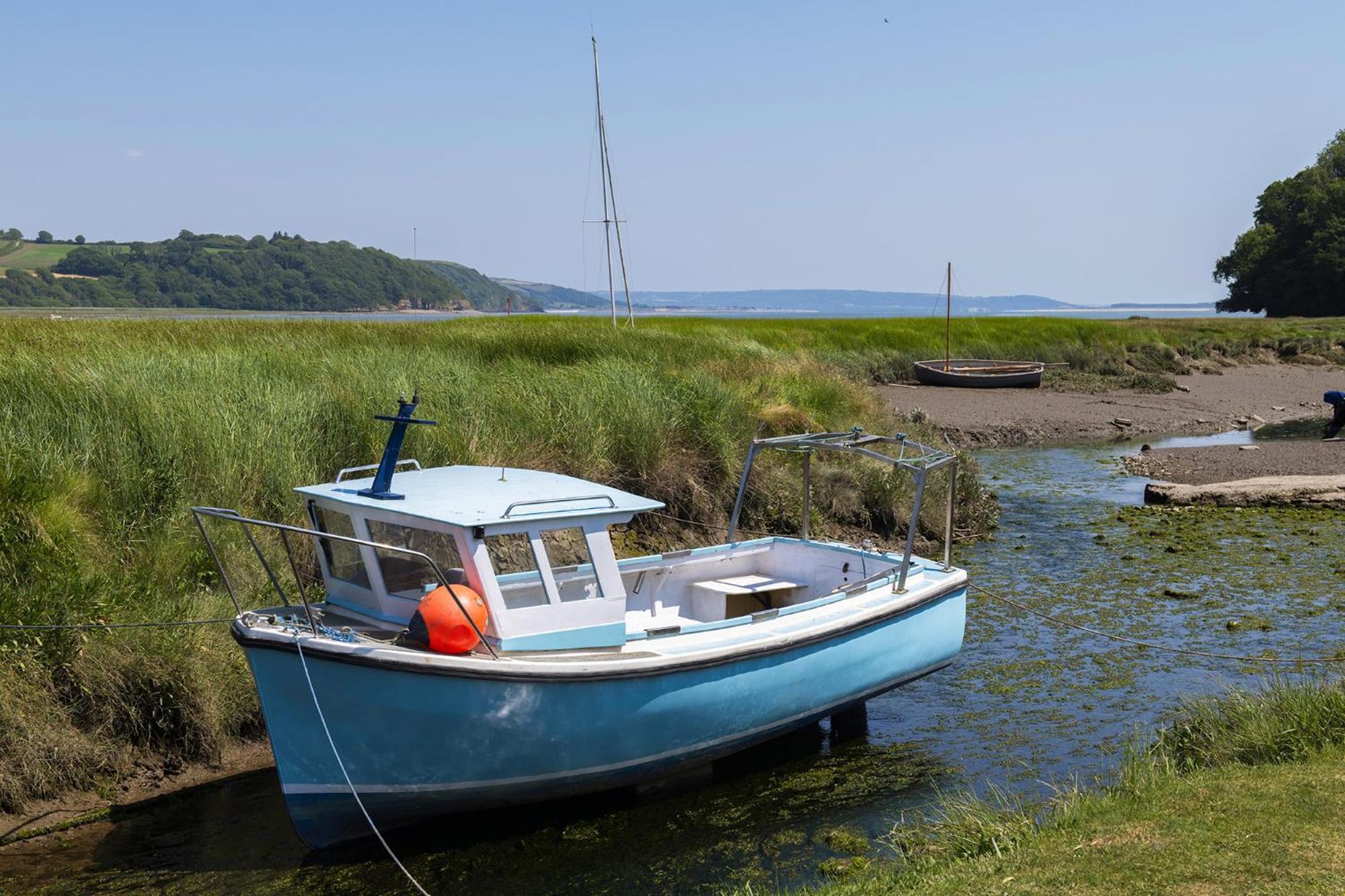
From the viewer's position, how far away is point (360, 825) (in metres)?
8.41

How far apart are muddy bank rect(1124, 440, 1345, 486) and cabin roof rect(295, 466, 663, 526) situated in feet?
57.1

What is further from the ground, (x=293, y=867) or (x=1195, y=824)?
(x=1195, y=824)

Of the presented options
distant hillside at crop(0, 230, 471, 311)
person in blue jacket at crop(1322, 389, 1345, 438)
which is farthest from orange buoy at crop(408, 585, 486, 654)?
distant hillside at crop(0, 230, 471, 311)

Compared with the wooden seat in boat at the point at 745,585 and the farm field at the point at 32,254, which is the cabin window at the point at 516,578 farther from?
the farm field at the point at 32,254

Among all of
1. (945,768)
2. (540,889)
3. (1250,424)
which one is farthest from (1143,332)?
(540,889)

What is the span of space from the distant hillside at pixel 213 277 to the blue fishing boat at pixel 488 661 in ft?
172

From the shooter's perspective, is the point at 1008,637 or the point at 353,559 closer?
the point at 353,559

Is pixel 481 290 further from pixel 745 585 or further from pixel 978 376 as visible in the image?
pixel 745 585

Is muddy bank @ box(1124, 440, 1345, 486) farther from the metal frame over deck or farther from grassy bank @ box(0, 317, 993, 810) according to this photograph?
the metal frame over deck

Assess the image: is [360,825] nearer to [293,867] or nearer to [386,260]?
[293,867]

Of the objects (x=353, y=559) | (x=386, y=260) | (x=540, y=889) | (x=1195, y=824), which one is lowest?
(x=540, y=889)

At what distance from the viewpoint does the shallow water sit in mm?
8109

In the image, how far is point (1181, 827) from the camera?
642 cm

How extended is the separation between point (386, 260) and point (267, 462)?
83358 mm
